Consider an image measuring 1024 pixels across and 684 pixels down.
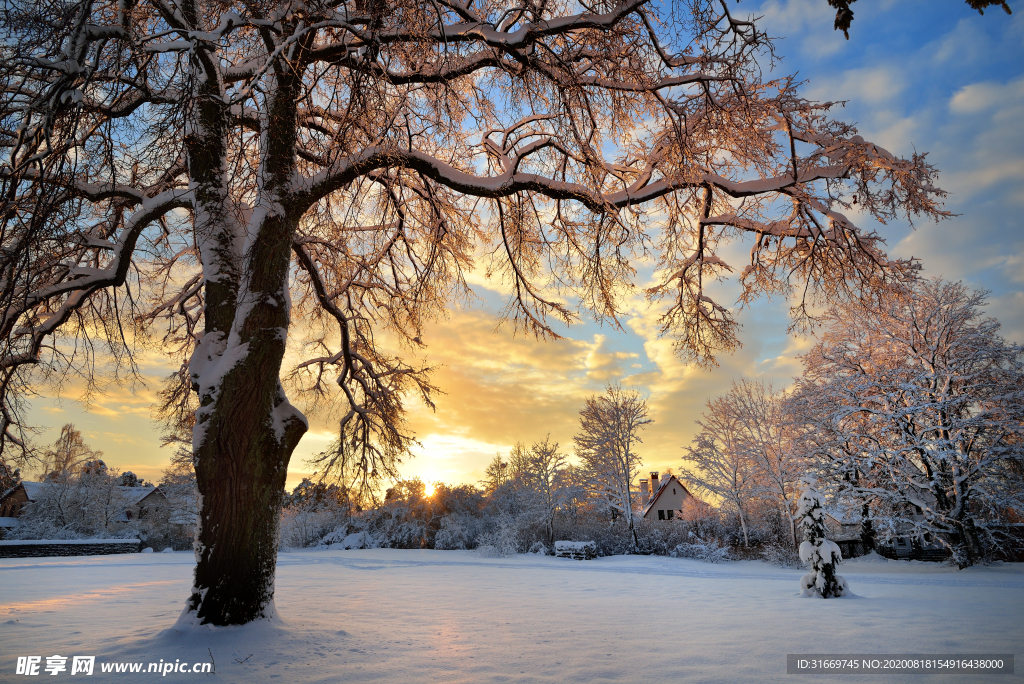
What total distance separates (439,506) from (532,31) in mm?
28824

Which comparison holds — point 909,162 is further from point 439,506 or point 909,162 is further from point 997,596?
point 439,506

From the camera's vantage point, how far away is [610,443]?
28922 millimetres

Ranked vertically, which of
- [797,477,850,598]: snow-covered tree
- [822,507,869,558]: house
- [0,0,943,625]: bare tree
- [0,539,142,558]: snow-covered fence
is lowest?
[0,539,142,558]: snow-covered fence

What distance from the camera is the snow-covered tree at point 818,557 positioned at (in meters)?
9.02

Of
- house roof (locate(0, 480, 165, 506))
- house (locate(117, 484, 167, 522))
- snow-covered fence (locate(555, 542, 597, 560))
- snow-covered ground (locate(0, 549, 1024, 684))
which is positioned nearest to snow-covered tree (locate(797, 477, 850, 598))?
snow-covered ground (locate(0, 549, 1024, 684))

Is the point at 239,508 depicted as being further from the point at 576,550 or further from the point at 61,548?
the point at 61,548

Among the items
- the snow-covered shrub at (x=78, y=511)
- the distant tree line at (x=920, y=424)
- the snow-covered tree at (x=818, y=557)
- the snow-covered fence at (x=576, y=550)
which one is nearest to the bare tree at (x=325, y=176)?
the snow-covered tree at (x=818, y=557)

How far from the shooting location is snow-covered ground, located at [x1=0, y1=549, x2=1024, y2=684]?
13.2 ft

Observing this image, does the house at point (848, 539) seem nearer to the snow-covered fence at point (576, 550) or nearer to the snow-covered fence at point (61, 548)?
the snow-covered fence at point (576, 550)

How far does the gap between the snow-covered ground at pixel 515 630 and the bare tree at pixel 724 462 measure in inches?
521

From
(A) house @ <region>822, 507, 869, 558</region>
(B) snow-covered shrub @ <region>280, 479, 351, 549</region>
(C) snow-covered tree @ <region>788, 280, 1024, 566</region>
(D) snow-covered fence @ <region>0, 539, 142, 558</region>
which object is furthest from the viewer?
(B) snow-covered shrub @ <region>280, 479, 351, 549</region>

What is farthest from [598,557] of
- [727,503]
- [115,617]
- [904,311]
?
[115,617]

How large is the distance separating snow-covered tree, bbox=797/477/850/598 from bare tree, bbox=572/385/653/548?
18.4 meters

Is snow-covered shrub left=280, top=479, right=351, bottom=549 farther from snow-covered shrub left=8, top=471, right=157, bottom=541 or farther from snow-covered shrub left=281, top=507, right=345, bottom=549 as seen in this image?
snow-covered shrub left=8, top=471, right=157, bottom=541
